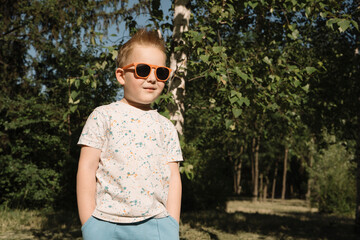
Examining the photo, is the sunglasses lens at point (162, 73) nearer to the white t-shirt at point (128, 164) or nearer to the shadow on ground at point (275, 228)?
the white t-shirt at point (128, 164)

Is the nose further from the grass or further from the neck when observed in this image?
the grass

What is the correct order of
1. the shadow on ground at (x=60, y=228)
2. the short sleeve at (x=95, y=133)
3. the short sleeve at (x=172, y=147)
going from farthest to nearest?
the shadow on ground at (x=60, y=228) < the short sleeve at (x=172, y=147) < the short sleeve at (x=95, y=133)

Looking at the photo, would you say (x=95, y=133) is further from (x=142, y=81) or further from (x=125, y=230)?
(x=125, y=230)

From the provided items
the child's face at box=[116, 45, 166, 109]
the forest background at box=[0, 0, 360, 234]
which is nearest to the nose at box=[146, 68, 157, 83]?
the child's face at box=[116, 45, 166, 109]

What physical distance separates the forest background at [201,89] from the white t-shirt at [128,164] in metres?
1.87

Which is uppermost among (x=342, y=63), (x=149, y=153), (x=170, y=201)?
(x=342, y=63)

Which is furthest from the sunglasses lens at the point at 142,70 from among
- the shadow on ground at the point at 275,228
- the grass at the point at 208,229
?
the shadow on ground at the point at 275,228

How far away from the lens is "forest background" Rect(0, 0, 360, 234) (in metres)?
4.93

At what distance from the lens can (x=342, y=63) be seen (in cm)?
946

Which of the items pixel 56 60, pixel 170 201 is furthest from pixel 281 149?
pixel 170 201

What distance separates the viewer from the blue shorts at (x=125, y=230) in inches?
75.5

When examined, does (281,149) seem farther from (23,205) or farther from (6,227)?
(6,227)

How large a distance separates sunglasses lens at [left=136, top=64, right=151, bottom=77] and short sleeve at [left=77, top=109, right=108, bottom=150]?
1.10ft

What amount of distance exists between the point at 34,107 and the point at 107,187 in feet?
38.2
